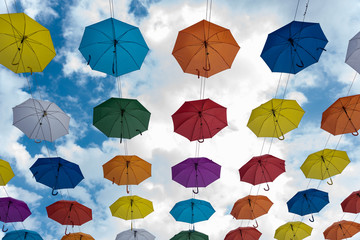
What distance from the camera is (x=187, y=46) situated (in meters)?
9.70

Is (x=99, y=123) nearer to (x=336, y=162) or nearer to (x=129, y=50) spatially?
(x=129, y=50)

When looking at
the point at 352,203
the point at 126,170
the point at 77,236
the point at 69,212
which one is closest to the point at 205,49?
the point at 126,170

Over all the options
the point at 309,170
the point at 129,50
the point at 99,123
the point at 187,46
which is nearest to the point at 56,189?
the point at 99,123

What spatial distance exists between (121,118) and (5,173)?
668 cm

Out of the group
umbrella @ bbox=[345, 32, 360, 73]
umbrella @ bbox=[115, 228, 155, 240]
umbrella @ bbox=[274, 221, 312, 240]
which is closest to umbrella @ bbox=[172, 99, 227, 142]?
umbrella @ bbox=[345, 32, 360, 73]

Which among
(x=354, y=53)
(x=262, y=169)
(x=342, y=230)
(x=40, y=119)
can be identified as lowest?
(x=342, y=230)

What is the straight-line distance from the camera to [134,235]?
16047 millimetres

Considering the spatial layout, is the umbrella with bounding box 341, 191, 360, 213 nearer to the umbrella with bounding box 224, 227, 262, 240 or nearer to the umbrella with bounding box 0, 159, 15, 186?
the umbrella with bounding box 224, 227, 262, 240

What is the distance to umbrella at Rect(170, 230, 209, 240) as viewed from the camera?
15182mm

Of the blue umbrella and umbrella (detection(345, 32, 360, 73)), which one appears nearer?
umbrella (detection(345, 32, 360, 73))

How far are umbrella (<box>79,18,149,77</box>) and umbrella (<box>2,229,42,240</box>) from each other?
10560 mm

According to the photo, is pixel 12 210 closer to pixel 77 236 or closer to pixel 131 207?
pixel 77 236

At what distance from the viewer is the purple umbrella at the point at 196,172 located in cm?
1303

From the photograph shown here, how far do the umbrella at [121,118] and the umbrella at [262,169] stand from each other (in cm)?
547
